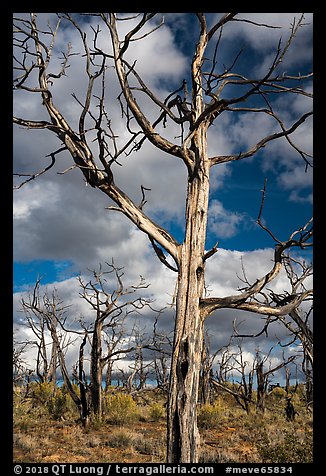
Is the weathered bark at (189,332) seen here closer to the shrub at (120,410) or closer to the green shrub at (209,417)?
the shrub at (120,410)

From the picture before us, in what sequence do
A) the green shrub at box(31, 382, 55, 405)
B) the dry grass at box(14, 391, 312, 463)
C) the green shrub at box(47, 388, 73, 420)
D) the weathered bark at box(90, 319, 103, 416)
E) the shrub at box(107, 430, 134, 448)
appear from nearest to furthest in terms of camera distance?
the dry grass at box(14, 391, 312, 463)
the shrub at box(107, 430, 134, 448)
the weathered bark at box(90, 319, 103, 416)
the green shrub at box(47, 388, 73, 420)
the green shrub at box(31, 382, 55, 405)

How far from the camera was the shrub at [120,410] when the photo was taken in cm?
1567

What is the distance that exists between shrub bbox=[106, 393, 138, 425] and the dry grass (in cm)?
3

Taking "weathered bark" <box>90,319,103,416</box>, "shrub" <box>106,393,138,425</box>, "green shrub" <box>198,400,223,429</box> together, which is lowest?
"green shrub" <box>198,400,223,429</box>

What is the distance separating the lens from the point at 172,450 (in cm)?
550

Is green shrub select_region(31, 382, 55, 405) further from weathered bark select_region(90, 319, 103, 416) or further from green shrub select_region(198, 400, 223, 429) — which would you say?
green shrub select_region(198, 400, 223, 429)

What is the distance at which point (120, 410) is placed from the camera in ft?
52.6

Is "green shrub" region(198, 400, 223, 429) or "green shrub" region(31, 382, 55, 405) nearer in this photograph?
"green shrub" region(198, 400, 223, 429)

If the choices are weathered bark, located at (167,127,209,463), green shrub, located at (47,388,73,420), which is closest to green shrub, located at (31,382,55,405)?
green shrub, located at (47,388,73,420)

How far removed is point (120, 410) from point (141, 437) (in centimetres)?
339

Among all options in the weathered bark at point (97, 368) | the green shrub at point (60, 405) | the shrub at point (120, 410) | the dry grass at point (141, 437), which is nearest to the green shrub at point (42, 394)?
the dry grass at point (141, 437)

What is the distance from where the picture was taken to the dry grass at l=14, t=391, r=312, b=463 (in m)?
10.2

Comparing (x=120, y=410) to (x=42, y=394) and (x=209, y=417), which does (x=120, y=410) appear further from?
(x=42, y=394)
